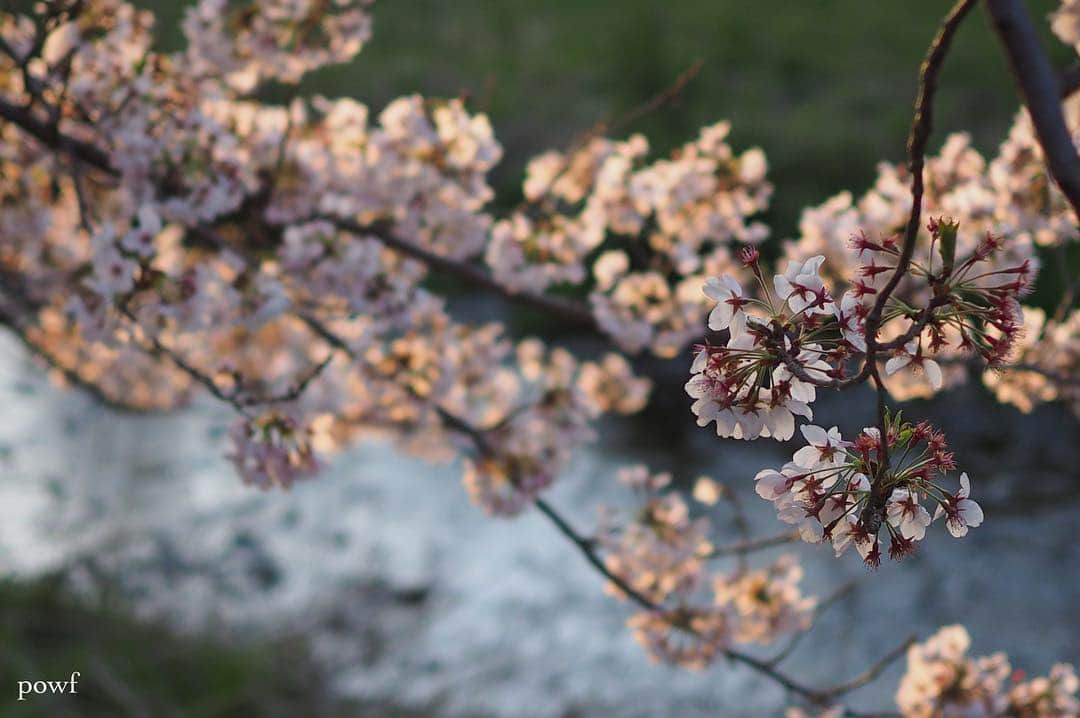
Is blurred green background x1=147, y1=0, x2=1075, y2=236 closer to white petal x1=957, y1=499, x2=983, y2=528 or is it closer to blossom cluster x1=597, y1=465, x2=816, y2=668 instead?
blossom cluster x1=597, y1=465, x2=816, y2=668

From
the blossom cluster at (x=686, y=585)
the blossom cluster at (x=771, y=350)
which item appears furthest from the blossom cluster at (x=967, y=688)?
the blossom cluster at (x=771, y=350)

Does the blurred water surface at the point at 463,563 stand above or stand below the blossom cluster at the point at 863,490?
above

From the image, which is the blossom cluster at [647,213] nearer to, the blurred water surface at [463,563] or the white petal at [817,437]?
the white petal at [817,437]

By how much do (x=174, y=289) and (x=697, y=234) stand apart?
4.02 feet

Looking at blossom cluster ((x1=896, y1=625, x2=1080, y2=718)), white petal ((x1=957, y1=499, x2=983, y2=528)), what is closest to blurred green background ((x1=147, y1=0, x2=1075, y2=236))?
blossom cluster ((x1=896, y1=625, x2=1080, y2=718))

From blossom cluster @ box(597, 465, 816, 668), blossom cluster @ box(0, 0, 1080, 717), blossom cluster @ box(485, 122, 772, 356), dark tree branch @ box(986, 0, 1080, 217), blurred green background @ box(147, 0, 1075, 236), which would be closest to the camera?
dark tree branch @ box(986, 0, 1080, 217)

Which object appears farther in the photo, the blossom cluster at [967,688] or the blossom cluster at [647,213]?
the blossom cluster at [647,213]

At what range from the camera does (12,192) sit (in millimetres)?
2234

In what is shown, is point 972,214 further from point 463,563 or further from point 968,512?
point 463,563

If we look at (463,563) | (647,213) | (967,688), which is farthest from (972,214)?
(463,563)

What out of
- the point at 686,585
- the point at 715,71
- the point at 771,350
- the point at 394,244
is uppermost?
the point at 715,71

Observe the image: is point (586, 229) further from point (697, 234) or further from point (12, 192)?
point (12, 192)

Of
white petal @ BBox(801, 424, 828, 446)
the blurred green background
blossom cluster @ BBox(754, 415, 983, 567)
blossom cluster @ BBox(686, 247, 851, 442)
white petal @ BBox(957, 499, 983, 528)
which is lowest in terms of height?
white petal @ BBox(957, 499, 983, 528)

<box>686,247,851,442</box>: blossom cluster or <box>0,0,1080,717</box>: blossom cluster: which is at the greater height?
<box>0,0,1080,717</box>: blossom cluster
